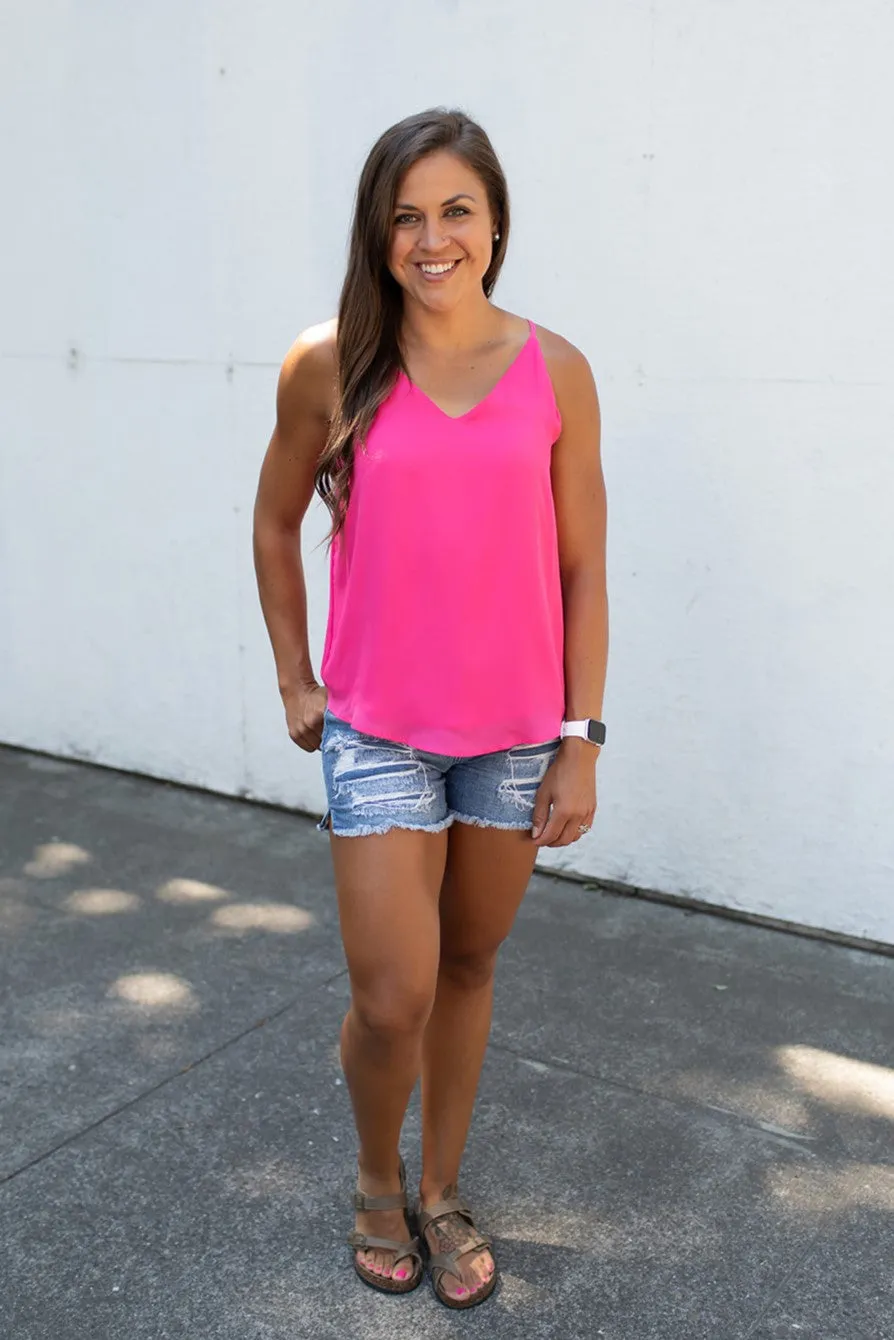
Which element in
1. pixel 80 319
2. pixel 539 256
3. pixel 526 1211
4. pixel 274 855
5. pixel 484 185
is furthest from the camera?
pixel 80 319

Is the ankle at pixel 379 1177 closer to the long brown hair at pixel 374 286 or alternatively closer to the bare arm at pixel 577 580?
the bare arm at pixel 577 580

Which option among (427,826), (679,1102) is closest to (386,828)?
(427,826)

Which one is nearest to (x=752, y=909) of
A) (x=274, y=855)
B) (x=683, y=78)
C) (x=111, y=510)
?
(x=274, y=855)

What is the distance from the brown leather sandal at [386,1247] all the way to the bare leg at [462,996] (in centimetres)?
5

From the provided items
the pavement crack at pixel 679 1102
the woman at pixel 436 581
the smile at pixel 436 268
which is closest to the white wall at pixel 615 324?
the pavement crack at pixel 679 1102

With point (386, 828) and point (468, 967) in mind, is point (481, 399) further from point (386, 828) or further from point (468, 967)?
point (468, 967)

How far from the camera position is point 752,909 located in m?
4.16

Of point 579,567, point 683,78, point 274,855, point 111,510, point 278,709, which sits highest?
point 683,78

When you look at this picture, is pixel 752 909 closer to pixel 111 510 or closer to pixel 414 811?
pixel 414 811

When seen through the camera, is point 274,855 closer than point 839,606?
No

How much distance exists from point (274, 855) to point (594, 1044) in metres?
1.58

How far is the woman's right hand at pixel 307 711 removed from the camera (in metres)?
2.54

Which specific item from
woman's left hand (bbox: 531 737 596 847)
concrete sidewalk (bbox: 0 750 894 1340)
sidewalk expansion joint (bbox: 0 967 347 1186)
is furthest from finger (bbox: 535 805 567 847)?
sidewalk expansion joint (bbox: 0 967 347 1186)

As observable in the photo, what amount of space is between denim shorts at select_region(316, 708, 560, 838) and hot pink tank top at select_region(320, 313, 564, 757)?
4 cm
